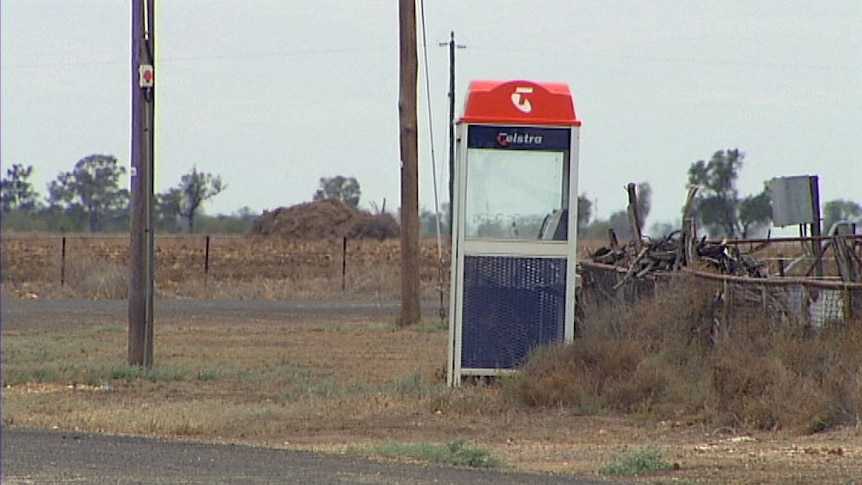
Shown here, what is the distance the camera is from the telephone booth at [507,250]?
1795 cm

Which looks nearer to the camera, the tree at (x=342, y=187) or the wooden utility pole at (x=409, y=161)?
the wooden utility pole at (x=409, y=161)

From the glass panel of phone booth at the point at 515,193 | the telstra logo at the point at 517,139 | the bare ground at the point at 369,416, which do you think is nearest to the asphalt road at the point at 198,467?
the bare ground at the point at 369,416

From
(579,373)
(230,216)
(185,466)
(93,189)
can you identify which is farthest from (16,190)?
(230,216)

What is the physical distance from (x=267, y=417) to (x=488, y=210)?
4.17 m

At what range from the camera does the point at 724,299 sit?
1670cm

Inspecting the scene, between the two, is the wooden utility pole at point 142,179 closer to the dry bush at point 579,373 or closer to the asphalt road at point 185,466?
the asphalt road at point 185,466

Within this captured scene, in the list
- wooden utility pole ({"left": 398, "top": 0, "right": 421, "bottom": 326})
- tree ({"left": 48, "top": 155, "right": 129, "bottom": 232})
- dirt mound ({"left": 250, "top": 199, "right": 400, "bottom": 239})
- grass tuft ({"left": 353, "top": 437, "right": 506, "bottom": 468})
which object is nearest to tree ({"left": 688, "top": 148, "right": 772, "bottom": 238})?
dirt mound ({"left": 250, "top": 199, "right": 400, "bottom": 239})

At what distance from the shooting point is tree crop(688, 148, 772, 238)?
67562 mm

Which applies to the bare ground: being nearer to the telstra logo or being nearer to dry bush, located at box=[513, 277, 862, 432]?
dry bush, located at box=[513, 277, 862, 432]

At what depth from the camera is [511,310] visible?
1800 cm

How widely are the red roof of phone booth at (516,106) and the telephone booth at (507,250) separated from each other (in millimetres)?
12

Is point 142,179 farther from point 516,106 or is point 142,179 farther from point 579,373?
point 579,373

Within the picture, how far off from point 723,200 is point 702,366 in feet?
177

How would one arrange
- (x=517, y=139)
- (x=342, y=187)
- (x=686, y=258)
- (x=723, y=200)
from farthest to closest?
1. (x=342, y=187)
2. (x=723, y=200)
3. (x=686, y=258)
4. (x=517, y=139)
